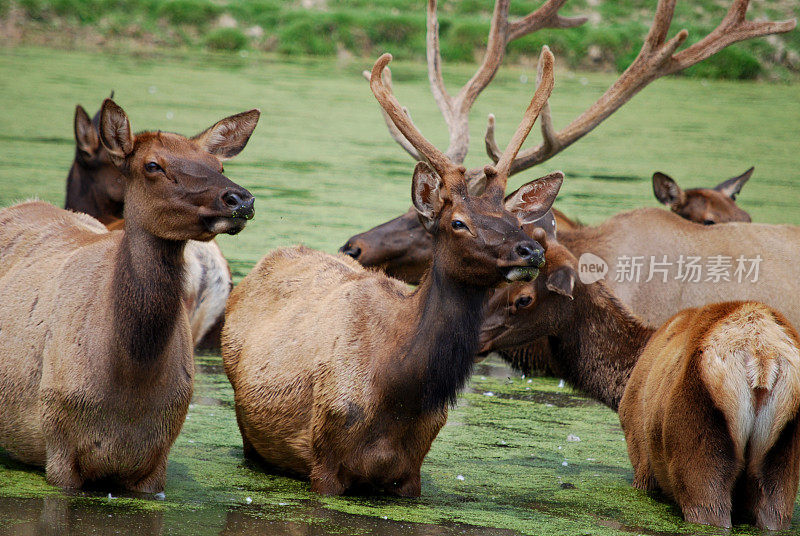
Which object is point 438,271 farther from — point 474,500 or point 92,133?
point 92,133

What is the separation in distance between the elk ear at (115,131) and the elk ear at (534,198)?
1.75 metres

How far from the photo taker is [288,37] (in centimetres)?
2962

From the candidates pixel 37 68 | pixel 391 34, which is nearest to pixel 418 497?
pixel 37 68

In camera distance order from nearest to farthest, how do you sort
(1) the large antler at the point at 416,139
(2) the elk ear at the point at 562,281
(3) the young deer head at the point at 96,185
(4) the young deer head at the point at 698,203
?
(1) the large antler at the point at 416,139, (2) the elk ear at the point at 562,281, (3) the young deer head at the point at 96,185, (4) the young deer head at the point at 698,203

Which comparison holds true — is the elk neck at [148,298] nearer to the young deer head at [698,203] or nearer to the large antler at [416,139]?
the large antler at [416,139]

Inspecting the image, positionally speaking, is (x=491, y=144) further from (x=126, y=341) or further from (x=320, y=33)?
(x=320, y=33)

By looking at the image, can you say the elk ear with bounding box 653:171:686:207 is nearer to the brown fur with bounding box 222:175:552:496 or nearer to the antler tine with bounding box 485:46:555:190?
the antler tine with bounding box 485:46:555:190

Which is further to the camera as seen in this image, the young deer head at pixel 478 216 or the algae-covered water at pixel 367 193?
the algae-covered water at pixel 367 193

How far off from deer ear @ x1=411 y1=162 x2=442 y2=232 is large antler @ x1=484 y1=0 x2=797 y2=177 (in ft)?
8.76

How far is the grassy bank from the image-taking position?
2869 cm

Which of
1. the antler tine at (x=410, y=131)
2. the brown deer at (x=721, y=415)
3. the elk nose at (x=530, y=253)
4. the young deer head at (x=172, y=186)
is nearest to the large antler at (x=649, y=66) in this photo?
the antler tine at (x=410, y=131)

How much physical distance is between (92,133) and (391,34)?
72.0 ft

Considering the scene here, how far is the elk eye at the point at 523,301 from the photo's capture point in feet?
21.1

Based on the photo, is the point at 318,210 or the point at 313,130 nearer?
the point at 318,210
